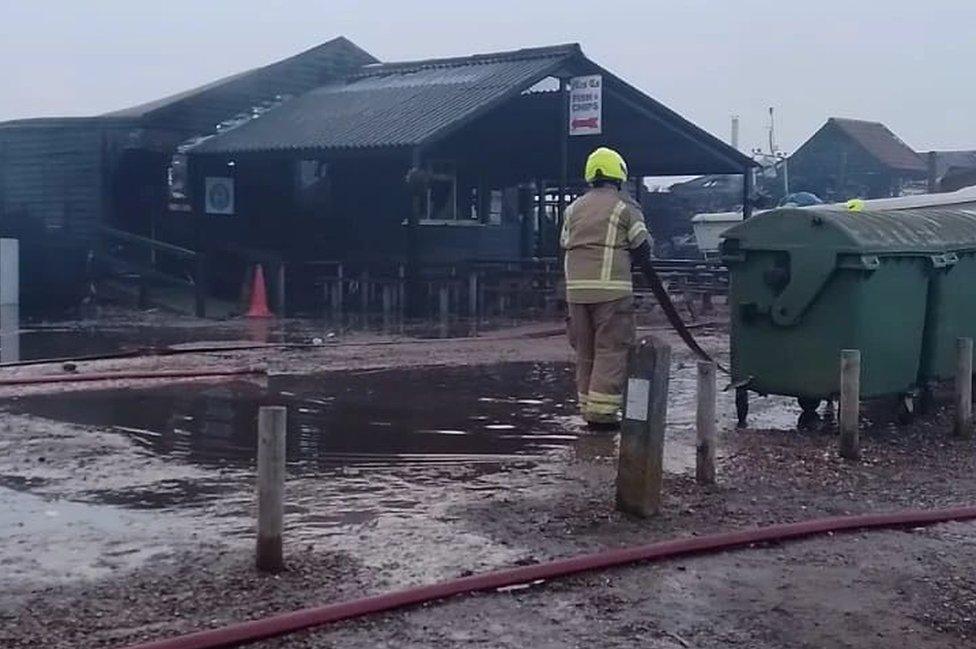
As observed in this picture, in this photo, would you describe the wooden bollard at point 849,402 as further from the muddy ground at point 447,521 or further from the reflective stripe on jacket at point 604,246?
the reflective stripe on jacket at point 604,246

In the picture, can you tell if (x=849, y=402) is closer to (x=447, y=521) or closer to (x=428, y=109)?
(x=447, y=521)

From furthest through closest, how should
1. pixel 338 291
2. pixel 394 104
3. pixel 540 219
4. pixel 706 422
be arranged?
1. pixel 540 219
2. pixel 394 104
3. pixel 338 291
4. pixel 706 422

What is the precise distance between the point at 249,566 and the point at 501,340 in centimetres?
1190

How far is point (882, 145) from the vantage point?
53.9 m

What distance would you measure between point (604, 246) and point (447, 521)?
3457mm

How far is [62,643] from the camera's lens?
5414 mm

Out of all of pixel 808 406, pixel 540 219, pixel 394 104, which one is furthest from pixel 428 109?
pixel 808 406

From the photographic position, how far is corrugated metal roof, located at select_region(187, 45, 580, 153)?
78.2 ft

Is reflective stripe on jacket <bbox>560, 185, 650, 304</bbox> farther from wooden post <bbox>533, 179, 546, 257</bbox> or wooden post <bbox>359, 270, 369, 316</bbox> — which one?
wooden post <bbox>533, 179, 546, 257</bbox>

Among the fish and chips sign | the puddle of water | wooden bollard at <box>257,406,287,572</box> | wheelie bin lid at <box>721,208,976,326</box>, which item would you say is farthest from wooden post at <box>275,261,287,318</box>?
wooden bollard at <box>257,406,287,572</box>

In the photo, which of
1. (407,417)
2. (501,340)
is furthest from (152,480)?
(501,340)

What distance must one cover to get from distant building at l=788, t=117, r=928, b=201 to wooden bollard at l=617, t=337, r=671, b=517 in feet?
140

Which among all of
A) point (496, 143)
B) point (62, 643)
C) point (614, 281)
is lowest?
point (62, 643)

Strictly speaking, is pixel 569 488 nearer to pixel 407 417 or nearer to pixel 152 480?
pixel 152 480
